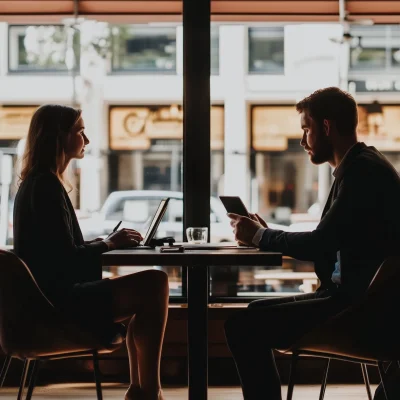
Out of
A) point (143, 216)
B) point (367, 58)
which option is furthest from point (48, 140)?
point (367, 58)

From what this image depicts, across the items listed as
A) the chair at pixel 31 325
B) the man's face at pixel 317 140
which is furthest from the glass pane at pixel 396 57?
the chair at pixel 31 325

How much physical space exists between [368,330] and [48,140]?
135cm

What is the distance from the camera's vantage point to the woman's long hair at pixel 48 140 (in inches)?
102

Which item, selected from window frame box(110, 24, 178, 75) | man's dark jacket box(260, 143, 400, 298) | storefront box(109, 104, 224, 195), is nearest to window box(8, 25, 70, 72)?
window frame box(110, 24, 178, 75)

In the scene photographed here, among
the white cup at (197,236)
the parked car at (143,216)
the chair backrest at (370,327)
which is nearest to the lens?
the chair backrest at (370,327)

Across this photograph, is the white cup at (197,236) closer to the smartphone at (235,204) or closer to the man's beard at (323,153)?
the smartphone at (235,204)

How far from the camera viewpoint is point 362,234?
2.25 m

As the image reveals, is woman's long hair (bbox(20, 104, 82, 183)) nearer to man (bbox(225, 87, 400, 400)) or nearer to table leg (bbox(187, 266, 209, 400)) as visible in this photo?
table leg (bbox(187, 266, 209, 400))

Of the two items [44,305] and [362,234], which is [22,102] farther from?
[362,234]

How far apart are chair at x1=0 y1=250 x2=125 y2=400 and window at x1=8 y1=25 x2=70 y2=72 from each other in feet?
6.06

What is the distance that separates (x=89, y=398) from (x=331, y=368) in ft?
4.29

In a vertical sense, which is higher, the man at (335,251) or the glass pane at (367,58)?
the glass pane at (367,58)

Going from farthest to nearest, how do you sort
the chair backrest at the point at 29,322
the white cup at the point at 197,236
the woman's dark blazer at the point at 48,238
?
the white cup at the point at 197,236, the woman's dark blazer at the point at 48,238, the chair backrest at the point at 29,322

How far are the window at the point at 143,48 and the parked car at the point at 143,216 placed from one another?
0.70 meters
